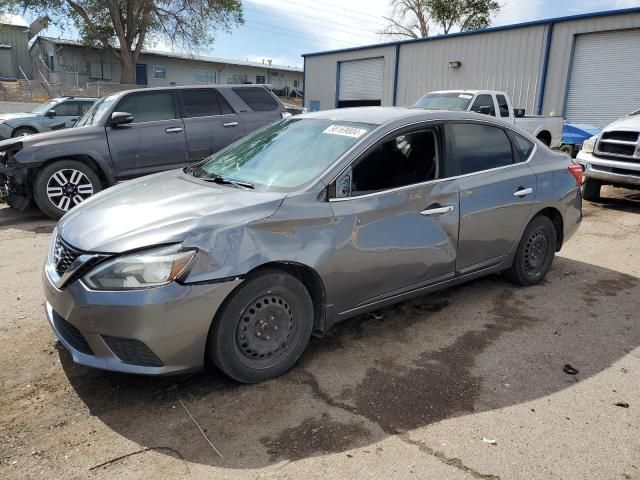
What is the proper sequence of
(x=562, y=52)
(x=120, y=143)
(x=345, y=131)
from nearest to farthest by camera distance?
(x=345, y=131) < (x=120, y=143) < (x=562, y=52)

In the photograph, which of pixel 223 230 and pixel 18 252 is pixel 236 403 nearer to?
pixel 223 230

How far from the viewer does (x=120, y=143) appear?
7434 mm

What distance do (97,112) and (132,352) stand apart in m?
→ 6.09

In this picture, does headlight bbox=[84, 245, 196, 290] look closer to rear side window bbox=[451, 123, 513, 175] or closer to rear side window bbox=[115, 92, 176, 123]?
rear side window bbox=[451, 123, 513, 175]

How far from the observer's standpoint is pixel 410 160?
3824mm

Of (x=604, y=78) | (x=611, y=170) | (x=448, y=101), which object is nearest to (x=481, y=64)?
(x=604, y=78)

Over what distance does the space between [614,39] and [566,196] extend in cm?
1419

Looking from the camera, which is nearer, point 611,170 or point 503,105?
point 611,170

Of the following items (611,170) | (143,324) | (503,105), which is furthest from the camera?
(503,105)

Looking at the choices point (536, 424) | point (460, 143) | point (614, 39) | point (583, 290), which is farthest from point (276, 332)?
point (614, 39)

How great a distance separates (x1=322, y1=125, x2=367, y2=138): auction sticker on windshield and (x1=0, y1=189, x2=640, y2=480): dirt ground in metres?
1.46

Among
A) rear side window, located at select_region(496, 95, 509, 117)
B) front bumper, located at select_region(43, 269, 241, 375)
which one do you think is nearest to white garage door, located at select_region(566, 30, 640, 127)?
rear side window, located at select_region(496, 95, 509, 117)

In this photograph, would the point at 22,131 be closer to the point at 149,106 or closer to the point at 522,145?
the point at 149,106

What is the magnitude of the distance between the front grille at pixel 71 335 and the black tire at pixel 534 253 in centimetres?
361
